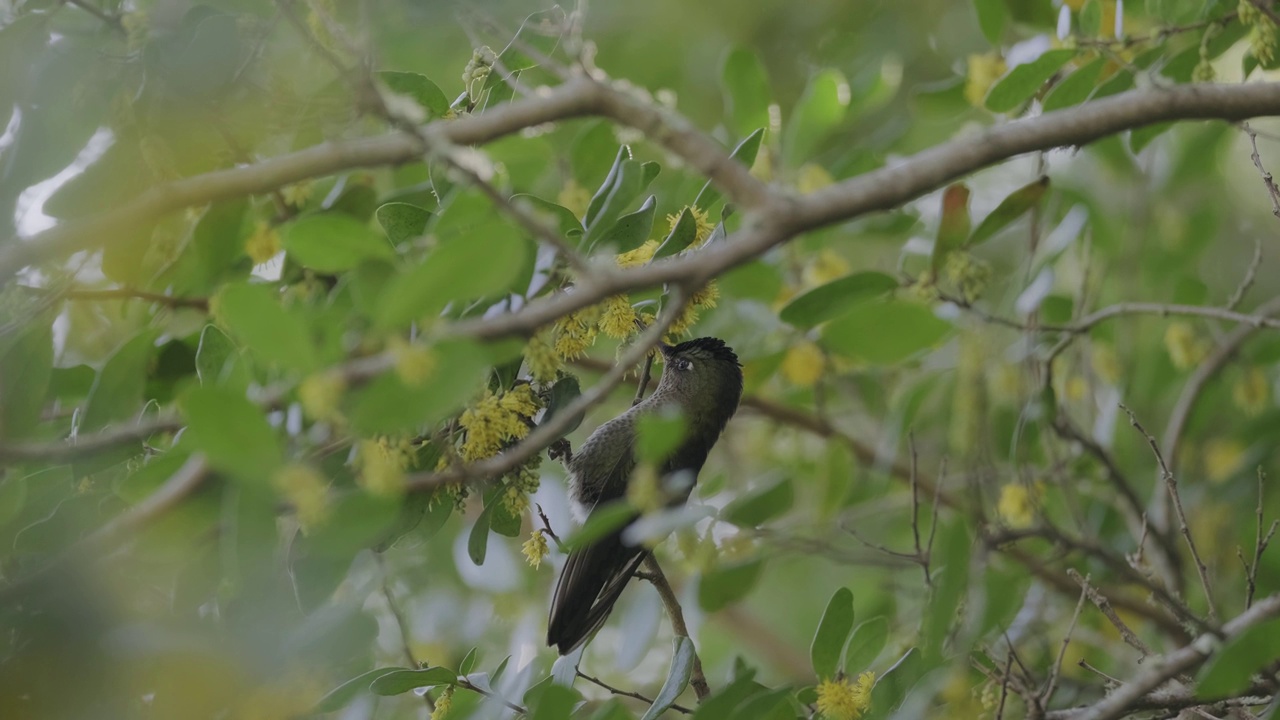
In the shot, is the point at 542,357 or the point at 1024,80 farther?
the point at 1024,80

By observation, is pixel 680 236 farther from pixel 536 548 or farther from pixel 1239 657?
pixel 1239 657

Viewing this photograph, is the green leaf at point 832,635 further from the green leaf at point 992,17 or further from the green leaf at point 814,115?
the green leaf at point 992,17

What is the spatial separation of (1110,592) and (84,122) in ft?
8.15

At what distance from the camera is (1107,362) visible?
294 centimetres

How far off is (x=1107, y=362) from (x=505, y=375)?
2.01 m

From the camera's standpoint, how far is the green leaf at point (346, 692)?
1517mm

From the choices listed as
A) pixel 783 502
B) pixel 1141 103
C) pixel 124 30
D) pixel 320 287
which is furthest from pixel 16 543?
pixel 1141 103

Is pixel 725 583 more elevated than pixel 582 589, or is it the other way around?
pixel 725 583

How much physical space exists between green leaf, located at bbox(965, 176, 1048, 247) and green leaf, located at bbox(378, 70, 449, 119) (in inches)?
39.8

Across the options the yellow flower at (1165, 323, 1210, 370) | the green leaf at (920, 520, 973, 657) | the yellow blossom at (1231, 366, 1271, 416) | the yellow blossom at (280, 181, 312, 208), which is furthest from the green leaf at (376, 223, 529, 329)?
the yellow blossom at (1231, 366, 1271, 416)

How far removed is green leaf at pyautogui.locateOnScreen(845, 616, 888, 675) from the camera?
1820mm

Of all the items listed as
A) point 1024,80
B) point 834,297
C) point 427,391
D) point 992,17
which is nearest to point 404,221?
point 427,391

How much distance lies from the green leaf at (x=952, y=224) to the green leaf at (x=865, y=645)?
0.68 meters

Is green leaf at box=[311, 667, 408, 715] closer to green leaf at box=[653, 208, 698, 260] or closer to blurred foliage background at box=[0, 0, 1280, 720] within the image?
blurred foliage background at box=[0, 0, 1280, 720]
